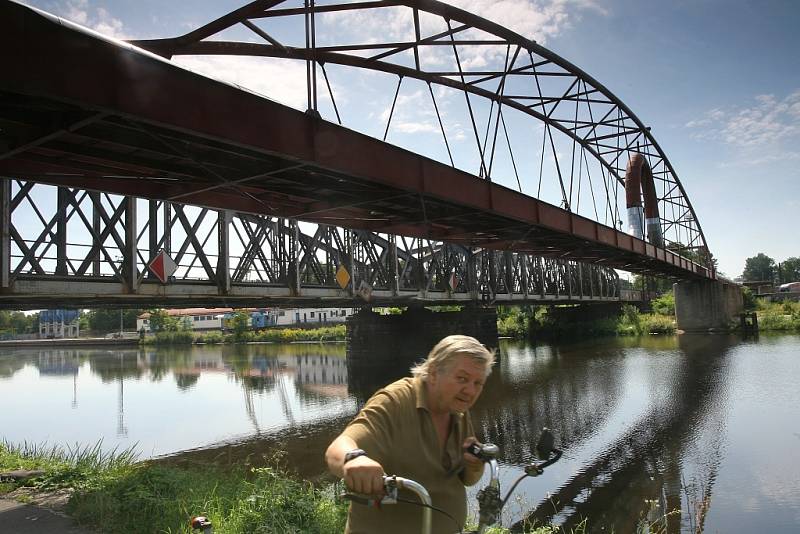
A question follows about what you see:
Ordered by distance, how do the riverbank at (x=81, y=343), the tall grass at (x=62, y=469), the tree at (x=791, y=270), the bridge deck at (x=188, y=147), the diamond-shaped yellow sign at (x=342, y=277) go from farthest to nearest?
the tree at (x=791, y=270), the riverbank at (x=81, y=343), the diamond-shaped yellow sign at (x=342, y=277), the tall grass at (x=62, y=469), the bridge deck at (x=188, y=147)

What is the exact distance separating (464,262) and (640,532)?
3558cm

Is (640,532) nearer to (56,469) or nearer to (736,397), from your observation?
(56,469)

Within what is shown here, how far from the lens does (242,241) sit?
24.6 meters

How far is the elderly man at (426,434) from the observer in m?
2.53

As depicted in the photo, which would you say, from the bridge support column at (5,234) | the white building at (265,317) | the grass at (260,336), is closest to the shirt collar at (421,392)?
the bridge support column at (5,234)

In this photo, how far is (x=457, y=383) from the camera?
260cm

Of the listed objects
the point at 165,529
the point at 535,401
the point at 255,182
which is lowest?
→ the point at 535,401

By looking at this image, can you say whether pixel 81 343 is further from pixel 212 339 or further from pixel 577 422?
pixel 577 422

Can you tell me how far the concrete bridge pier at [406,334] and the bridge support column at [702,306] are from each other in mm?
25511

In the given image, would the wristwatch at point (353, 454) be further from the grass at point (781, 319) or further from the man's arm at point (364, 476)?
the grass at point (781, 319)

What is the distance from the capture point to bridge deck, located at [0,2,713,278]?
6598 mm

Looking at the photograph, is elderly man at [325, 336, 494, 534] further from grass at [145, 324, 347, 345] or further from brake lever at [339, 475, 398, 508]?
grass at [145, 324, 347, 345]

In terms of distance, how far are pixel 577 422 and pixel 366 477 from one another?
1680 cm

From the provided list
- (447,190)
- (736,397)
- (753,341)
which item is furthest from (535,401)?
(753,341)
